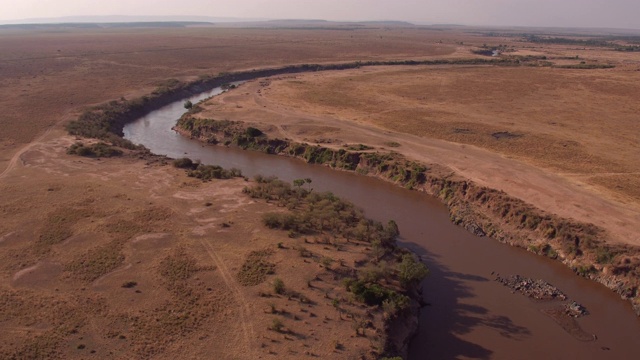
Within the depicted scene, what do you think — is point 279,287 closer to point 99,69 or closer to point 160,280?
point 160,280

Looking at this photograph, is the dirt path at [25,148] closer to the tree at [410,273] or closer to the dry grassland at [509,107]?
the dry grassland at [509,107]

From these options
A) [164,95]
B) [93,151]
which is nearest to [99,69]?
[164,95]

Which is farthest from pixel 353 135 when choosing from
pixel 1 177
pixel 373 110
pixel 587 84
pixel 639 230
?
pixel 587 84

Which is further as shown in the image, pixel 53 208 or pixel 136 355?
pixel 53 208

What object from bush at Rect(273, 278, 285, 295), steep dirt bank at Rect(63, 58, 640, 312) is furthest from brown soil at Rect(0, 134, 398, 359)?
steep dirt bank at Rect(63, 58, 640, 312)

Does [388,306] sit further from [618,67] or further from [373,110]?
[618,67]

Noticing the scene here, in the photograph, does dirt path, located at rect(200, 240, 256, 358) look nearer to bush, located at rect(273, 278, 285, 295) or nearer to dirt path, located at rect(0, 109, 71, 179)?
bush, located at rect(273, 278, 285, 295)

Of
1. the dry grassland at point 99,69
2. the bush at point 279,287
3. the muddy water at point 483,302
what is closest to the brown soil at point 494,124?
the muddy water at point 483,302
